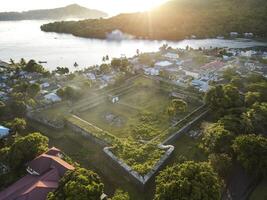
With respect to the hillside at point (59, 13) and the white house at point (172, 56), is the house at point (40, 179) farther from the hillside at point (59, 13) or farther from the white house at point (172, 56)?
the hillside at point (59, 13)

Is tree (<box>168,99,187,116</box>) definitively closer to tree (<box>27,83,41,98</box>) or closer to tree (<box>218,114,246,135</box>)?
tree (<box>218,114,246,135</box>)

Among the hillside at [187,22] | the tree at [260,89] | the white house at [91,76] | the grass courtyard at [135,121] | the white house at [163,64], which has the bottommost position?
Answer: the grass courtyard at [135,121]

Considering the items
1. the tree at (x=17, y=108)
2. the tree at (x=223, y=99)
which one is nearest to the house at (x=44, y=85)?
the tree at (x=17, y=108)

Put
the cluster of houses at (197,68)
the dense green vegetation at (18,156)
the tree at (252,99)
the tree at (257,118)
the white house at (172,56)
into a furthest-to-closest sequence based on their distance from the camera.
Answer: the white house at (172,56), the cluster of houses at (197,68), the tree at (252,99), the tree at (257,118), the dense green vegetation at (18,156)

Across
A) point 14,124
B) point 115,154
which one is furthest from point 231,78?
point 14,124

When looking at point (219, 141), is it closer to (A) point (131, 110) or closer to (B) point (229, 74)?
(A) point (131, 110)

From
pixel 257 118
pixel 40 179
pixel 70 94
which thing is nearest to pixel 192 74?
pixel 257 118
